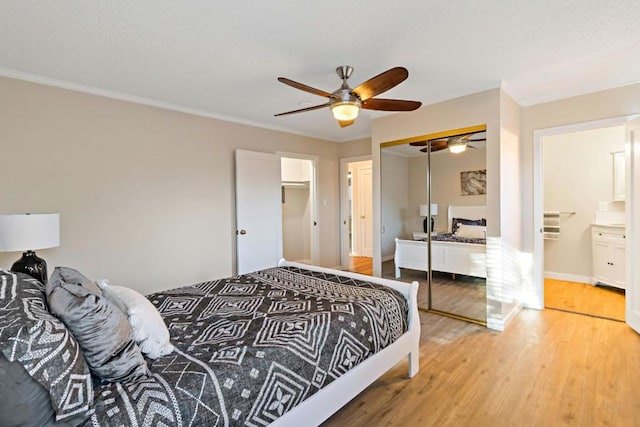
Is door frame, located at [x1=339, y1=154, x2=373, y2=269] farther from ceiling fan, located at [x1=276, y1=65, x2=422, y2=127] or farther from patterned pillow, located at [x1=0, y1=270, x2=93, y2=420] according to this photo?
patterned pillow, located at [x1=0, y1=270, x2=93, y2=420]

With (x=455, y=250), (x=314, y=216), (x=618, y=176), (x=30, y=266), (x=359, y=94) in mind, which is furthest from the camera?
(x=314, y=216)

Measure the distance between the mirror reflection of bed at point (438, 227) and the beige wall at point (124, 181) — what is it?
206cm

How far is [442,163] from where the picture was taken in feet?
12.1

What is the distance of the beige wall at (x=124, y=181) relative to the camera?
114 inches

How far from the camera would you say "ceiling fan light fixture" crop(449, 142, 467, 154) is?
11.5 ft

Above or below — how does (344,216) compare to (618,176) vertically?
below

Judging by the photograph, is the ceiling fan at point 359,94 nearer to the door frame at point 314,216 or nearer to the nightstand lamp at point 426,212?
the nightstand lamp at point 426,212

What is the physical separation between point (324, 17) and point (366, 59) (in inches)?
26.8

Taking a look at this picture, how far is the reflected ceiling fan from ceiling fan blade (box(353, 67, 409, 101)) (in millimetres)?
1430

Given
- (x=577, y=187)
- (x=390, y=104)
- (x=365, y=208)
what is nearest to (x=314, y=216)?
(x=365, y=208)

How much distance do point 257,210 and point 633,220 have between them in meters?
4.15

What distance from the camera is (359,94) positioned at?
8.45ft

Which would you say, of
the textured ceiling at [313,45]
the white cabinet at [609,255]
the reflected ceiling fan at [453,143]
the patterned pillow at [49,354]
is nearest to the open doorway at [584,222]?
the white cabinet at [609,255]

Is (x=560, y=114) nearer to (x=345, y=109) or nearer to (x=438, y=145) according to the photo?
(x=438, y=145)
